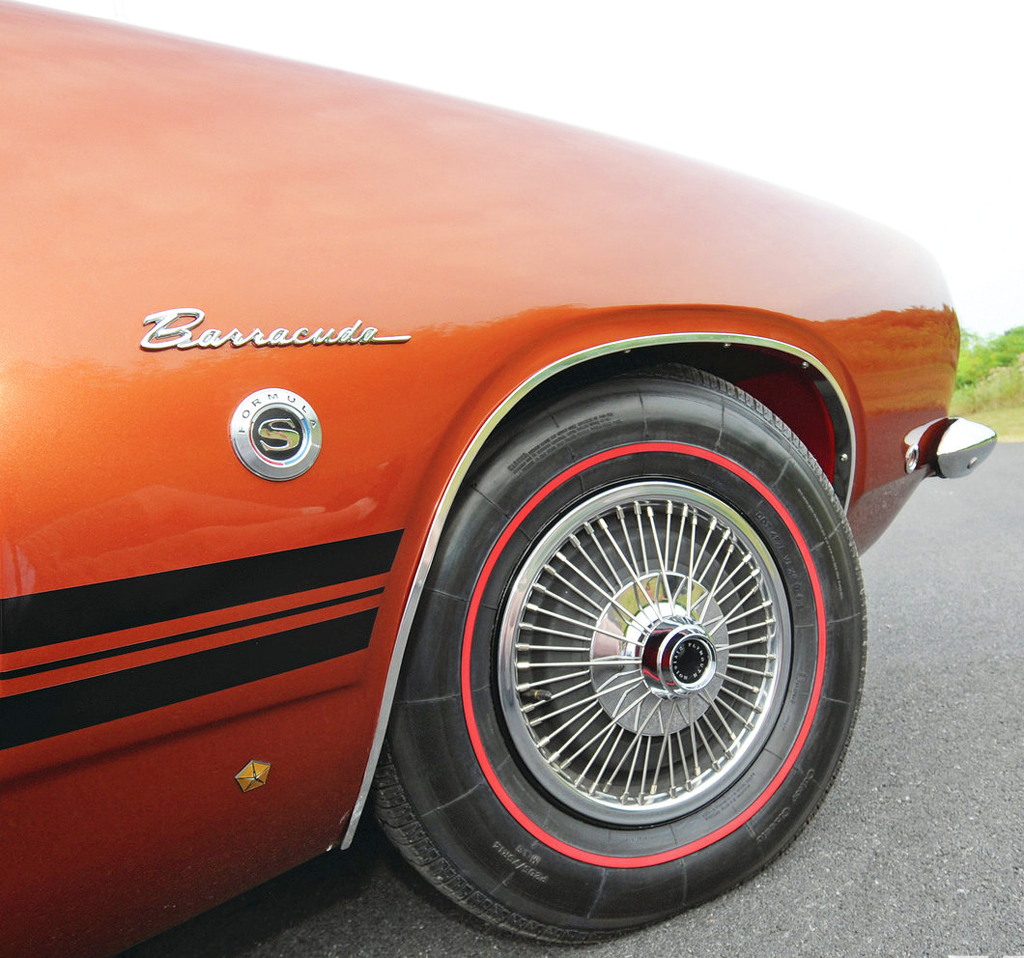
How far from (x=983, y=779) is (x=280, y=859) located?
4.98ft

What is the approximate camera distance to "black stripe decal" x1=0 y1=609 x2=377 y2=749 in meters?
0.83

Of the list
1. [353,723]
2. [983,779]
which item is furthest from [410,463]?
[983,779]

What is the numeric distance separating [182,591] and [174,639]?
2.3 inches

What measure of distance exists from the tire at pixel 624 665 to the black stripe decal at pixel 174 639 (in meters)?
0.17

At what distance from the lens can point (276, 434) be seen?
959 mm

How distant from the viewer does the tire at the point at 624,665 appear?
119cm

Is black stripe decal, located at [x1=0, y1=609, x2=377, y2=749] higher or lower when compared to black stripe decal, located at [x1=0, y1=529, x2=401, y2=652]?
lower

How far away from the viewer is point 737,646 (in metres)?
1.46

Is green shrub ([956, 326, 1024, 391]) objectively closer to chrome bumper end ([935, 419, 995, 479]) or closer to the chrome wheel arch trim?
chrome bumper end ([935, 419, 995, 479])

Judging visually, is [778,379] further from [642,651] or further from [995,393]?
[995,393]

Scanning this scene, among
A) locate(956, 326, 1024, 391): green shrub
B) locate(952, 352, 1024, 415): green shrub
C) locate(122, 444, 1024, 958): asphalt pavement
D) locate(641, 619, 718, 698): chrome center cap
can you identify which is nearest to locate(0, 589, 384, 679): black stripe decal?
locate(641, 619, 718, 698): chrome center cap

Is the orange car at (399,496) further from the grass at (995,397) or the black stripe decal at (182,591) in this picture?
the grass at (995,397)

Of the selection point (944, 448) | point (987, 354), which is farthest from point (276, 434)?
point (987, 354)

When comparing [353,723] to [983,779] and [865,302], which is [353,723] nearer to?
[865,302]
